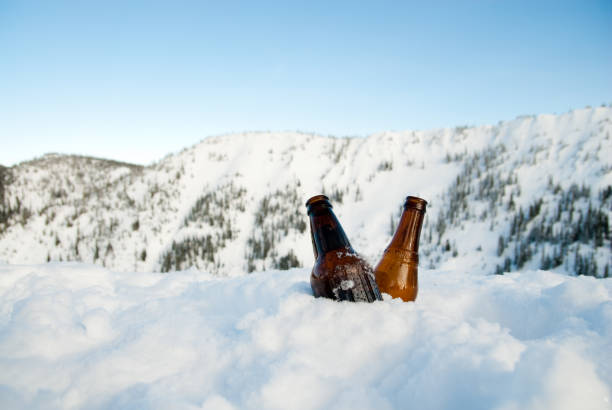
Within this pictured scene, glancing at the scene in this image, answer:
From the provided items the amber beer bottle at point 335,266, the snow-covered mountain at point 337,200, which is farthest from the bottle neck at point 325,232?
the snow-covered mountain at point 337,200

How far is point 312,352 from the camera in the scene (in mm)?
1046

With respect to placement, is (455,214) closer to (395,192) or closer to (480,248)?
(480,248)

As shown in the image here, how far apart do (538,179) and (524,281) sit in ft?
31.2

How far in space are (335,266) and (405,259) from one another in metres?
0.39

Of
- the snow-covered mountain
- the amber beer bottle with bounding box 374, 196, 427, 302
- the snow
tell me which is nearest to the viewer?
the snow

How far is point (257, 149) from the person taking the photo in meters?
15.9

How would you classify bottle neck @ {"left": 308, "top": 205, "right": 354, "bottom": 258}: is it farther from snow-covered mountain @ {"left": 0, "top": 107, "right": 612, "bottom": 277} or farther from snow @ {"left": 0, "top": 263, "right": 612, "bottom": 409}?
snow-covered mountain @ {"left": 0, "top": 107, "right": 612, "bottom": 277}

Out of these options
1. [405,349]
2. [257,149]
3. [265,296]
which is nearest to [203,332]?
[265,296]

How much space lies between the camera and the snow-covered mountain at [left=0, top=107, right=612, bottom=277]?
25.6 ft

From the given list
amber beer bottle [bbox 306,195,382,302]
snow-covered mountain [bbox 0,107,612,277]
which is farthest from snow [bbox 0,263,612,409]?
snow-covered mountain [bbox 0,107,612,277]

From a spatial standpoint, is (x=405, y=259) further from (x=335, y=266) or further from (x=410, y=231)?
(x=335, y=266)

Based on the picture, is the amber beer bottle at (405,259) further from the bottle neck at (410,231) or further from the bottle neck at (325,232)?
the bottle neck at (325,232)

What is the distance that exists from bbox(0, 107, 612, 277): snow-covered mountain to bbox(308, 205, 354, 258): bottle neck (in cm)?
686

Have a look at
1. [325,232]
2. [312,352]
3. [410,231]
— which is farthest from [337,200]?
[312,352]
